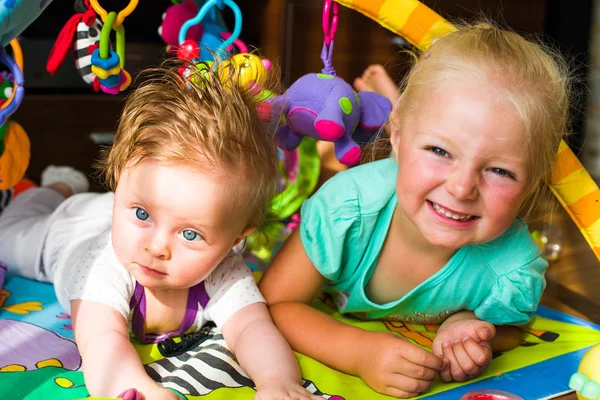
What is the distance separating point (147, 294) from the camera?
91 centimetres

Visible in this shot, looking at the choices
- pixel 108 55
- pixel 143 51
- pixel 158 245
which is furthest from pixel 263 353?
pixel 143 51

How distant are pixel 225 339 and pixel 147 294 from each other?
12 centimetres

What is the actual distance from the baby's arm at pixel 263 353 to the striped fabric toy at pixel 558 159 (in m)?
0.46

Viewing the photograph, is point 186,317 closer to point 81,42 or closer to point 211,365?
point 211,365

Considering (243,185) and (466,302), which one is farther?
(466,302)

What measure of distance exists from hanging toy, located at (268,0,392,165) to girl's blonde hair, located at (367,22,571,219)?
0.33 ft

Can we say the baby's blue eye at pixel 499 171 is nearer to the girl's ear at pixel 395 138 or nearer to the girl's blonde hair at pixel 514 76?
the girl's blonde hair at pixel 514 76

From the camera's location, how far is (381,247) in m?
0.99

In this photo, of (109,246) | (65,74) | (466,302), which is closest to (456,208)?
(466,302)

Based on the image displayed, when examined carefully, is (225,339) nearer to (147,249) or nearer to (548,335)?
(147,249)

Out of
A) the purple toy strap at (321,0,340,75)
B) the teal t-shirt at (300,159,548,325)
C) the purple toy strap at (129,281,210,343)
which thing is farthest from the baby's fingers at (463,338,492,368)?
the purple toy strap at (321,0,340,75)

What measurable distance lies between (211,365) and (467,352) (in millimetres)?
323

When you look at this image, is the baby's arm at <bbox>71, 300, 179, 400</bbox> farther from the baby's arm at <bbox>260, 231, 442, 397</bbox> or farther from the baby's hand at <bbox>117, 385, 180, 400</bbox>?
the baby's arm at <bbox>260, 231, 442, 397</bbox>

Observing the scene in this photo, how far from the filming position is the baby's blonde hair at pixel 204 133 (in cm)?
82
